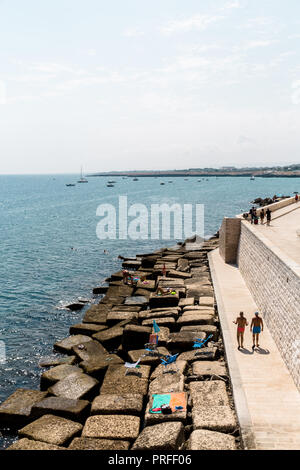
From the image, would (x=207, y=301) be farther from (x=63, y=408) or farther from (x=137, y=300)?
(x=63, y=408)

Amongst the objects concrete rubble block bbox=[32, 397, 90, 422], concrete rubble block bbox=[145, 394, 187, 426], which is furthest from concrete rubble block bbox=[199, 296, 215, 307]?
concrete rubble block bbox=[145, 394, 187, 426]

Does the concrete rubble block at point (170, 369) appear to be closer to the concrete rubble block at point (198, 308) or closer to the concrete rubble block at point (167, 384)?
the concrete rubble block at point (167, 384)

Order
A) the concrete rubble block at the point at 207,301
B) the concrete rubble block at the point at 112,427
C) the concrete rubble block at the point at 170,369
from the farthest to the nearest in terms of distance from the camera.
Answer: the concrete rubble block at the point at 207,301
the concrete rubble block at the point at 170,369
the concrete rubble block at the point at 112,427

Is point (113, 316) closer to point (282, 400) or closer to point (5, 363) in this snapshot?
point (5, 363)

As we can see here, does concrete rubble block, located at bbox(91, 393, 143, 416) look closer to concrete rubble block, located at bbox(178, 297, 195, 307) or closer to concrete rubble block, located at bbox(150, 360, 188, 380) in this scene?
concrete rubble block, located at bbox(150, 360, 188, 380)

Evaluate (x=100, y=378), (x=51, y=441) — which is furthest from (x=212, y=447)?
(x=100, y=378)

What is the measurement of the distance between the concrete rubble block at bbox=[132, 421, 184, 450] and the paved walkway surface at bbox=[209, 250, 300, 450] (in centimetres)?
147

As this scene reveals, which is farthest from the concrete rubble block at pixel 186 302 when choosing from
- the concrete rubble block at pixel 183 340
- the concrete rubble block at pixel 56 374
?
the concrete rubble block at pixel 56 374

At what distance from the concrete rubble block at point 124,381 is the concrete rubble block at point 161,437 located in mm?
2295

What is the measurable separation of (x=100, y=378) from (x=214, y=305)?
22.7 ft

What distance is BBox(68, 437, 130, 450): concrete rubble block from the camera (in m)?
9.36

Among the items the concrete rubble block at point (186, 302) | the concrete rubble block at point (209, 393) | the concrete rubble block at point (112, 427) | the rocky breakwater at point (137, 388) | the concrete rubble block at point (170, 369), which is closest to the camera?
the rocky breakwater at point (137, 388)

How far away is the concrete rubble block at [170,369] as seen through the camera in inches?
498

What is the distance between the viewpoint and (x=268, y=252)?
16.5 metres
